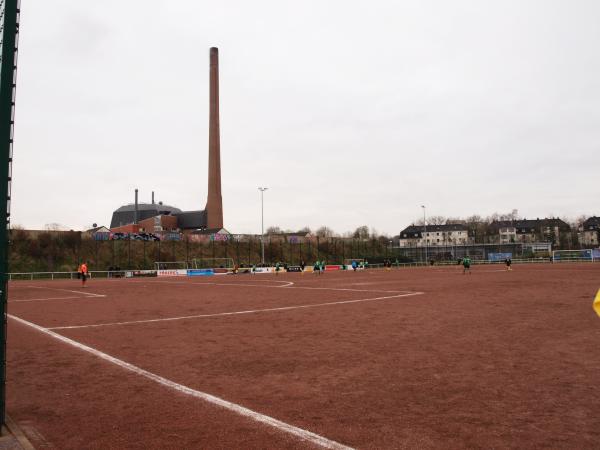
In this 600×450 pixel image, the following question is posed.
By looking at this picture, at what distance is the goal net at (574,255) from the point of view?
70562 mm

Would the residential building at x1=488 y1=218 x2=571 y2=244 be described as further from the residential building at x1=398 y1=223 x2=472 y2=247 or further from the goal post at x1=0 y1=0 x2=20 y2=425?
the goal post at x1=0 y1=0 x2=20 y2=425

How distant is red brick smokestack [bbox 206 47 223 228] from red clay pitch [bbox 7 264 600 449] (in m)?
56.3

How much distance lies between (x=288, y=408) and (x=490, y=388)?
259cm

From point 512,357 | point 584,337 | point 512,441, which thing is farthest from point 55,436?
point 584,337

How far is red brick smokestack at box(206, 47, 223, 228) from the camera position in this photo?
220ft

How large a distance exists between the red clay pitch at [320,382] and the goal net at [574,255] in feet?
226

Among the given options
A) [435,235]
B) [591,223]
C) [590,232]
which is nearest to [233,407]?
[435,235]

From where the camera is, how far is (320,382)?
6.21m

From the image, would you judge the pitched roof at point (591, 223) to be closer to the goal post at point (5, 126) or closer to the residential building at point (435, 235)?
the residential building at point (435, 235)

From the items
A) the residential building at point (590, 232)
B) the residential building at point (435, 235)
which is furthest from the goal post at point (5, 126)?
the residential building at point (590, 232)

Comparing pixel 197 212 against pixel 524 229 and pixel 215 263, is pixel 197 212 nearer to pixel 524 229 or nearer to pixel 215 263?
pixel 215 263

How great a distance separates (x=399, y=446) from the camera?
4016 millimetres

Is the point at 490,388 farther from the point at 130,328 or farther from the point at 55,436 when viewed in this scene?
the point at 130,328

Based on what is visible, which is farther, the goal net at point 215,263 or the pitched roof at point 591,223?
the pitched roof at point 591,223
